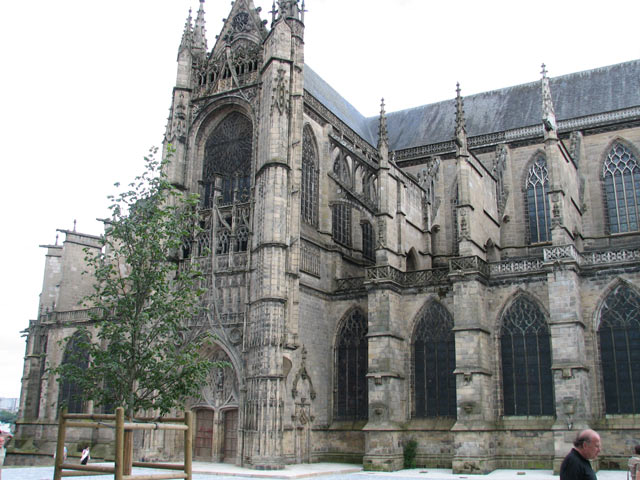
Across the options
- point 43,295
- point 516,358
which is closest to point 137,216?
point 516,358

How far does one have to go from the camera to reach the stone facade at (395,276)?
22.3 meters

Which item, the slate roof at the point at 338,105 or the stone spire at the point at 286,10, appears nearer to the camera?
the stone spire at the point at 286,10

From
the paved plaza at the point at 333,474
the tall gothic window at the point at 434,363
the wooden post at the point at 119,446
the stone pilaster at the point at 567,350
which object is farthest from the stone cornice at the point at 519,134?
the wooden post at the point at 119,446

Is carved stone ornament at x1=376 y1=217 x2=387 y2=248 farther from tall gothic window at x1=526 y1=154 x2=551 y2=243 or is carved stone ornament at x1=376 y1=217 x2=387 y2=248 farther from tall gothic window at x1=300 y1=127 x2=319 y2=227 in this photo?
tall gothic window at x1=526 y1=154 x2=551 y2=243

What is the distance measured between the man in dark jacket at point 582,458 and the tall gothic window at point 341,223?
938 inches

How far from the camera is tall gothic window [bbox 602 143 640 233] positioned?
28797 millimetres

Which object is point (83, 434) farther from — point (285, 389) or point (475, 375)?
point (475, 375)

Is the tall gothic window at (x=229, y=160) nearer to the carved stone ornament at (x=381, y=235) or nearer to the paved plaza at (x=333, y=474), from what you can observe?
the carved stone ornament at (x=381, y=235)

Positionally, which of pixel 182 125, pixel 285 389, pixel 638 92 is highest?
pixel 638 92

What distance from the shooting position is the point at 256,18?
94.9 ft

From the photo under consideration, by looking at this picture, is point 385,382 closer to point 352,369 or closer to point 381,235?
point 352,369

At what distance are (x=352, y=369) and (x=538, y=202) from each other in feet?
38.9

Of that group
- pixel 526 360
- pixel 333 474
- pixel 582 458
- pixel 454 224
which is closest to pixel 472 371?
pixel 526 360

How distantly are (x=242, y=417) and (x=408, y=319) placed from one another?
711 cm
